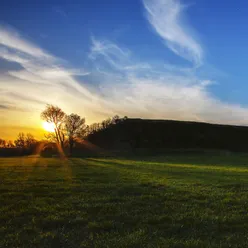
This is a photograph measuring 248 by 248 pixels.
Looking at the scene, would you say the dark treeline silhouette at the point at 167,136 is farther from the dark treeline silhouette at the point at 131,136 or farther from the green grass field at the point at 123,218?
the green grass field at the point at 123,218

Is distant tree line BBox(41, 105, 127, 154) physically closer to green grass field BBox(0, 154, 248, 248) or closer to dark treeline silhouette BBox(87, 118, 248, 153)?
dark treeline silhouette BBox(87, 118, 248, 153)

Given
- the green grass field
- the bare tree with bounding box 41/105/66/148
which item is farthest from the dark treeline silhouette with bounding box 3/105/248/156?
the green grass field

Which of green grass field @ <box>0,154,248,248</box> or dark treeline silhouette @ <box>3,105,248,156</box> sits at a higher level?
dark treeline silhouette @ <box>3,105,248,156</box>

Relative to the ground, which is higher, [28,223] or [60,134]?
[60,134]

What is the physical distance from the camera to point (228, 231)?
9.64 metres

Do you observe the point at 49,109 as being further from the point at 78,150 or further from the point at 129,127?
the point at 129,127

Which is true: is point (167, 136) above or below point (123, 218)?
above

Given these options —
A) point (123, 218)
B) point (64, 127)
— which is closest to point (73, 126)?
point (64, 127)

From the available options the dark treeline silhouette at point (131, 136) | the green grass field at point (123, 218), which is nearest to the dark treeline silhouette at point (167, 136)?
the dark treeline silhouette at point (131, 136)

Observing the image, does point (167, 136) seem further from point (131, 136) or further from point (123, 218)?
point (123, 218)

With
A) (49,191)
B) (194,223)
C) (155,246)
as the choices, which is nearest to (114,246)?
(155,246)

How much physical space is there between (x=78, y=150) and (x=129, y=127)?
17.3m

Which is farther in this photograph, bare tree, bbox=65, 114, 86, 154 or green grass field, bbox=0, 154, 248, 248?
bare tree, bbox=65, 114, 86, 154

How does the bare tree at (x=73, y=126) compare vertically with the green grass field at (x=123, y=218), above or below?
above
